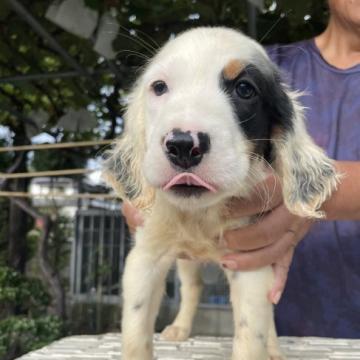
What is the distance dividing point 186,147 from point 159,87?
23 cm

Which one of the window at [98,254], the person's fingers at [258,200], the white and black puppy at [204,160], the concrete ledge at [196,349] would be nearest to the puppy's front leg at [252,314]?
the white and black puppy at [204,160]

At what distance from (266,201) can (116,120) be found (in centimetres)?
287

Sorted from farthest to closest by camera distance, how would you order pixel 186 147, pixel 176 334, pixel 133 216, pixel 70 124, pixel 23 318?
1. pixel 23 318
2. pixel 70 124
3. pixel 176 334
4. pixel 133 216
5. pixel 186 147

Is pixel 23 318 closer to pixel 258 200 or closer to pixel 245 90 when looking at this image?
pixel 258 200

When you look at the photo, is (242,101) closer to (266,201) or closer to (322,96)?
(266,201)

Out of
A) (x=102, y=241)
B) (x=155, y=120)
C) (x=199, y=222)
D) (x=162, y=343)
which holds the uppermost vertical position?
(x=102, y=241)

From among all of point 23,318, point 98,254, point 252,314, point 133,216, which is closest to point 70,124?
point 23,318

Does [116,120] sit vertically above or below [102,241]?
above

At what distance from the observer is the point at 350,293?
1.79 m

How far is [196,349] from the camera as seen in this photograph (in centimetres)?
172

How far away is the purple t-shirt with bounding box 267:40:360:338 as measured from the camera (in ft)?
5.72

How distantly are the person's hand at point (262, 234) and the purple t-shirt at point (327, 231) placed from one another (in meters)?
0.54

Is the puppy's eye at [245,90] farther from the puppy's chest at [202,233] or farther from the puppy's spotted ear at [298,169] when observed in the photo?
the puppy's chest at [202,233]

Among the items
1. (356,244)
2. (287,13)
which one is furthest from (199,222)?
(287,13)
